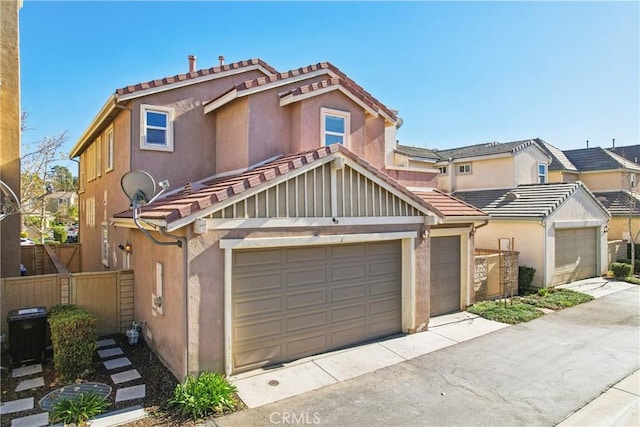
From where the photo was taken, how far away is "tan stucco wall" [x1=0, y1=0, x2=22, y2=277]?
1072 centimetres

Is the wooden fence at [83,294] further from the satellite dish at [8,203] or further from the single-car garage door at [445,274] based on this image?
the single-car garage door at [445,274]

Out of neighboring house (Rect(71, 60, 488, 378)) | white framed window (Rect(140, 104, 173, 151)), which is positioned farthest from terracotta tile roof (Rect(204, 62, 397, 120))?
white framed window (Rect(140, 104, 173, 151))

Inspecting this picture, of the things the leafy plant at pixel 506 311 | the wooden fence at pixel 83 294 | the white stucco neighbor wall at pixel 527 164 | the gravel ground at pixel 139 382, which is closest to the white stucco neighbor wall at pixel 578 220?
the white stucco neighbor wall at pixel 527 164

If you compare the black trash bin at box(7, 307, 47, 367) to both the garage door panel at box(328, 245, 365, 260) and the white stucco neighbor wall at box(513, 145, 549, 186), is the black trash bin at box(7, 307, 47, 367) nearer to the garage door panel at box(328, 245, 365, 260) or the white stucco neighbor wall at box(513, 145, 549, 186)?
the garage door panel at box(328, 245, 365, 260)

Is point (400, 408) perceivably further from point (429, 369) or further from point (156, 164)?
point (156, 164)

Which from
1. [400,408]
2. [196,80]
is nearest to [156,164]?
[196,80]

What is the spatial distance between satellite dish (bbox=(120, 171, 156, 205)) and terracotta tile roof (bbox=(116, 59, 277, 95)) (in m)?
3.90

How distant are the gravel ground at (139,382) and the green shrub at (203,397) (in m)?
0.18

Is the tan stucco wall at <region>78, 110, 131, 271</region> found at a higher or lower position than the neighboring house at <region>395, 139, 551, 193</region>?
lower

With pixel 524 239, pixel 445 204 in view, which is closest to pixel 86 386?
pixel 445 204

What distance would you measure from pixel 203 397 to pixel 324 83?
848 centimetres

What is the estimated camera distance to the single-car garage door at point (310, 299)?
7.35 metres

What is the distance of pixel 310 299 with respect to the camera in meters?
8.17

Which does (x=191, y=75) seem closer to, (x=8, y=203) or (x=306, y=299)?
(x=8, y=203)
